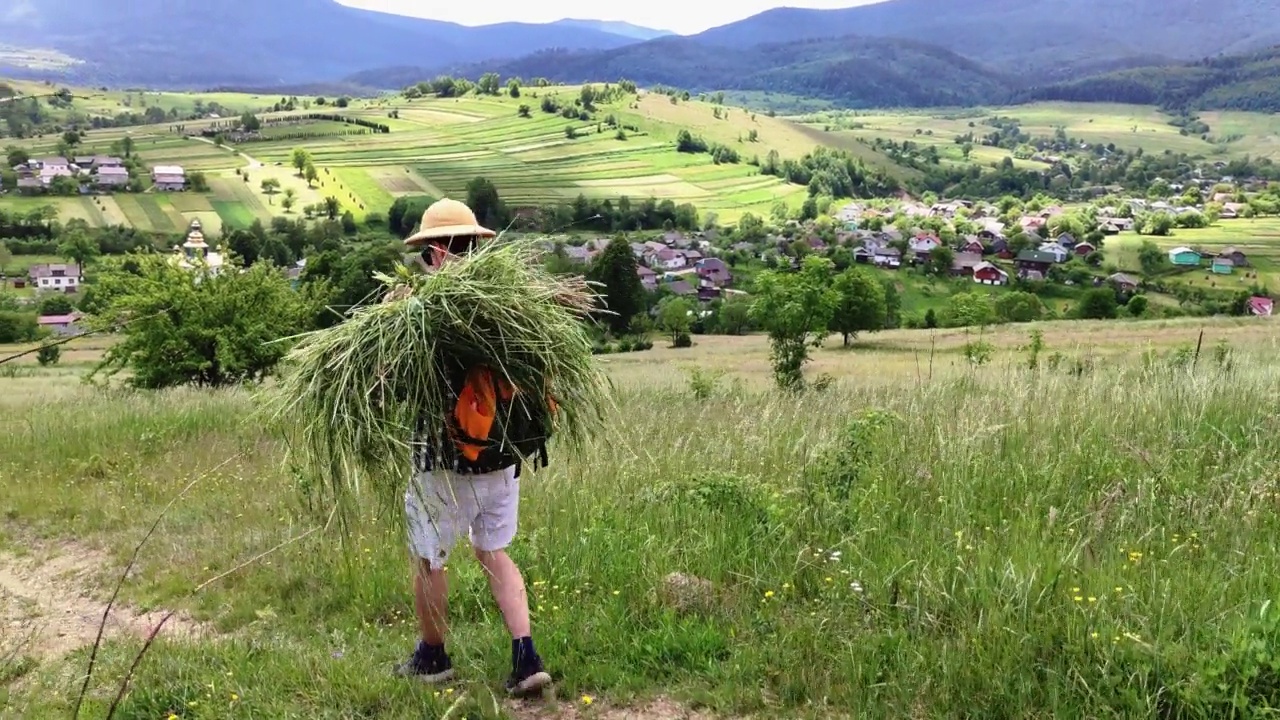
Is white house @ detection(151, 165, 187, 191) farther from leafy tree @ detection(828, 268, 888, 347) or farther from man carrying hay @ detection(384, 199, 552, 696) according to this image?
man carrying hay @ detection(384, 199, 552, 696)

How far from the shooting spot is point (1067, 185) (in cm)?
16512

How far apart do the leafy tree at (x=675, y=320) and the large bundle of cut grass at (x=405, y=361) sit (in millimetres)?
47340

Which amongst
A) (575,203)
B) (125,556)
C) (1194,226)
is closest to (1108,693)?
(125,556)

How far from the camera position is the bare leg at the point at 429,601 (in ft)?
12.7

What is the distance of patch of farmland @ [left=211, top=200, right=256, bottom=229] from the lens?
92.8 metres

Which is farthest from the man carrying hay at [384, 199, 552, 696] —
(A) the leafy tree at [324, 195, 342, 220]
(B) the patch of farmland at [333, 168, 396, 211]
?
(B) the patch of farmland at [333, 168, 396, 211]

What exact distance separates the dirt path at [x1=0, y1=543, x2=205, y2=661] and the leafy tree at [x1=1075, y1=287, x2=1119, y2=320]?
73018mm

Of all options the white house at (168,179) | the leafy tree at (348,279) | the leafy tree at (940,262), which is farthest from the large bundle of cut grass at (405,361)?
the white house at (168,179)

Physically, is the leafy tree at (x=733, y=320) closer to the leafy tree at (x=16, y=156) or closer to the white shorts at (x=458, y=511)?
the white shorts at (x=458, y=511)

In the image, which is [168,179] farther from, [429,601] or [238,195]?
[429,601]

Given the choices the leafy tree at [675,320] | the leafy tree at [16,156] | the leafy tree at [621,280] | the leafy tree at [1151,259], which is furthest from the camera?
the leafy tree at [16,156]

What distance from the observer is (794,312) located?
2314 cm

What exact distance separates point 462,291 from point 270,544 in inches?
133

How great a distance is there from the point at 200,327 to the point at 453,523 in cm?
1787
